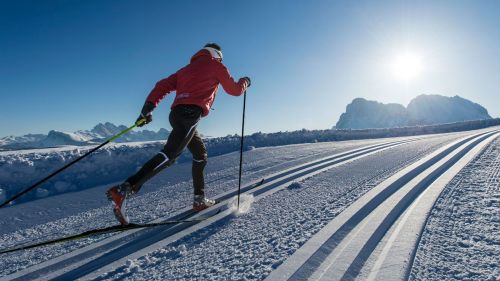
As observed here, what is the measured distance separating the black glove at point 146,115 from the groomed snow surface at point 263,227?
1133mm

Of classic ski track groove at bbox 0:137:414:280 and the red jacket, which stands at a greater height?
the red jacket

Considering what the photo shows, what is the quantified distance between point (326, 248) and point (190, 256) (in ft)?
3.28

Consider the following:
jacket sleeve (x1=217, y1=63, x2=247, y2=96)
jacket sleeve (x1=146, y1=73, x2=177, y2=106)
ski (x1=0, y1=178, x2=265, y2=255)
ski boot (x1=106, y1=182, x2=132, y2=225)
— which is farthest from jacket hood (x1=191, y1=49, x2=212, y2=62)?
ski (x1=0, y1=178, x2=265, y2=255)

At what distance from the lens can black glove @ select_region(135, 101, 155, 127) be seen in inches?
146

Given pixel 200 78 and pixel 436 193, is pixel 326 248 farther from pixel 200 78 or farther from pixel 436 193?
pixel 200 78

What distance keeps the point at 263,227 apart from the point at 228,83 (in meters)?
1.86

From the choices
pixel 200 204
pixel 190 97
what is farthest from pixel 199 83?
pixel 200 204

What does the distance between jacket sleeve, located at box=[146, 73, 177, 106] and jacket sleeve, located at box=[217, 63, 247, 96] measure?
0.59 metres

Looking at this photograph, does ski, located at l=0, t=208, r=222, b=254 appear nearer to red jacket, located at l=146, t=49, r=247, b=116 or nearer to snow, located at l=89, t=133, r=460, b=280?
snow, located at l=89, t=133, r=460, b=280

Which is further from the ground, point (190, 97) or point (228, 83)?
point (228, 83)

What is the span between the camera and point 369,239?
2.33 m

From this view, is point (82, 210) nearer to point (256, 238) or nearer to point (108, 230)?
point (108, 230)

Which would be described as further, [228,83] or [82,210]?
[82,210]

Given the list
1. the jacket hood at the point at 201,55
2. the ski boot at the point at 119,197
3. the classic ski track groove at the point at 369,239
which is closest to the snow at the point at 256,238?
the classic ski track groove at the point at 369,239
